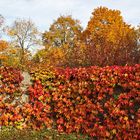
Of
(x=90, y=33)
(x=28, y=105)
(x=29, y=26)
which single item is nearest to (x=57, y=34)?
(x=29, y=26)

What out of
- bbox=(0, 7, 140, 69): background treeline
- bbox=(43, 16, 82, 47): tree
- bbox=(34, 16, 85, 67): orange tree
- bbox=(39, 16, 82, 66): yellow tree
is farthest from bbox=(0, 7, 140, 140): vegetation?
bbox=(43, 16, 82, 47): tree

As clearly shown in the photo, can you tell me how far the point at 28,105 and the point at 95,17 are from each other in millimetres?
30629

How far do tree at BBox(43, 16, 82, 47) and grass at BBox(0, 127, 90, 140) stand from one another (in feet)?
108

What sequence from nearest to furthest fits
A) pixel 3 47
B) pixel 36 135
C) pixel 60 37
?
1. pixel 36 135
2. pixel 3 47
3. pixel 60 37

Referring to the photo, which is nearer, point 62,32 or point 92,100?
point 92,100

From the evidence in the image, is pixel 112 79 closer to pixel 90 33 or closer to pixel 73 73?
pixel 73 73

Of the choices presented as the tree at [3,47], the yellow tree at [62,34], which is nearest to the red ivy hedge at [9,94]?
the tree at [3,47]

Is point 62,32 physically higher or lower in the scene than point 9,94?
higher

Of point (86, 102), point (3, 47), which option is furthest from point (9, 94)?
point (3, 47)

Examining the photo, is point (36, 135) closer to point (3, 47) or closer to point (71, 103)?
point (71, 103)

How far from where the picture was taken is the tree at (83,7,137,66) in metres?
16.6

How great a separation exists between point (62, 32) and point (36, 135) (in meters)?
36.0

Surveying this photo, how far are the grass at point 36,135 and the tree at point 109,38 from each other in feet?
17.3

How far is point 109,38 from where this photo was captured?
1371 inches
